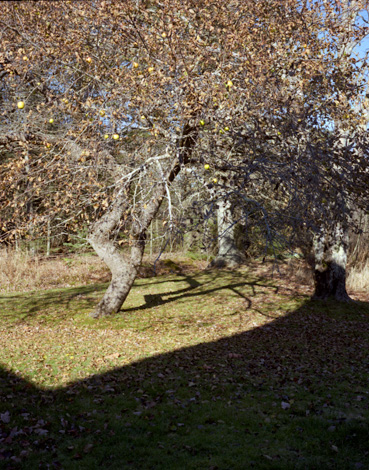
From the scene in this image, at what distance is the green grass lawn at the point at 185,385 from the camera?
4246mm

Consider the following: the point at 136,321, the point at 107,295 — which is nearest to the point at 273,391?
the point at 136,321

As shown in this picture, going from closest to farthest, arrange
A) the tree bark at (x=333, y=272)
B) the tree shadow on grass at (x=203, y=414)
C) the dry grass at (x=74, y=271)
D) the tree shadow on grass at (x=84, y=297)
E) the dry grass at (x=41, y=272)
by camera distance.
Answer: the tree shadow on grass at (x=203, y=414) → the tree shadow on grass at (x=84, y=297) → the tree bark at (x=333, y=272) → the dry grass at (x=74, y=271) → the dry grass at (x=41, y=272)

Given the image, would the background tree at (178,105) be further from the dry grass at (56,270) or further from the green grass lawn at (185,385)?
the dry grass at (56,270)

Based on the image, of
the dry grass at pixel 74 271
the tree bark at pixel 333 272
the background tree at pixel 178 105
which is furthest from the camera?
the dry grass at pixel 74 271

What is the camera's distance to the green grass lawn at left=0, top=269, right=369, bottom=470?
425 centimetres

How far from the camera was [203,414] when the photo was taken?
16.7 ft

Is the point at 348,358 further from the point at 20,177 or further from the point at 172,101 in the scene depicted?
the point at 20,177

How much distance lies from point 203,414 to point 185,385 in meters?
0.90

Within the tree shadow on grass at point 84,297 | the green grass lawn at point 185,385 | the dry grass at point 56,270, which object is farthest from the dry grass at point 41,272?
the green grass lawn at point 185,385

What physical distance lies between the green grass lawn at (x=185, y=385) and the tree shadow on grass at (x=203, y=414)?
2 centimetres

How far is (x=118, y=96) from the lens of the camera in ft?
22.9

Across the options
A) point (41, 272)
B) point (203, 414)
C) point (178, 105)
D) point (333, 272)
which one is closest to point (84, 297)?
point (41, 272)

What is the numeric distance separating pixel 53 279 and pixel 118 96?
872 centimetres

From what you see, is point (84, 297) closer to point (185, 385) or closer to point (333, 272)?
point (185, 385)
